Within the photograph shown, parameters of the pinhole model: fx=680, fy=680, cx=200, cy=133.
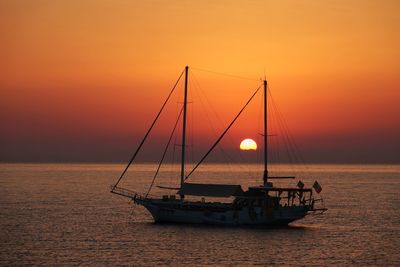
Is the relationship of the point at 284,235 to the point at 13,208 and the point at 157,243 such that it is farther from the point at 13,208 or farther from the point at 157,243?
the point at 13,208

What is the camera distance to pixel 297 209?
249ft

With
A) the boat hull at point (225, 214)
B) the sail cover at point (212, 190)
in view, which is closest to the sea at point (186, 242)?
the boat hull at point (225, 214)

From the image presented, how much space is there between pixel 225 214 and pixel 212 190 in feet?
10.2

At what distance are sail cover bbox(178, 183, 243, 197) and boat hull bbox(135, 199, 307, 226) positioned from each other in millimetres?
1262

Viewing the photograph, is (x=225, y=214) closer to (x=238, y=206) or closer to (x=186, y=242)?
(x=238, y=206)

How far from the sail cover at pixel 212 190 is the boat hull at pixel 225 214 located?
1.26 meters

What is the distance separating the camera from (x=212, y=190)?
77250 millimetres

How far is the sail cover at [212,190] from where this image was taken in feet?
249

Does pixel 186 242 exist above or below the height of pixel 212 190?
below

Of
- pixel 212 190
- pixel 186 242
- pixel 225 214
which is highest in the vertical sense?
pixel 212 190

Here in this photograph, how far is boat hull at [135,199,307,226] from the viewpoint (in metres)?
75.4

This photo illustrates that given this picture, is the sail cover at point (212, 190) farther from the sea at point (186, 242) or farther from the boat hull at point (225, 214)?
the sea at point (186, 242)

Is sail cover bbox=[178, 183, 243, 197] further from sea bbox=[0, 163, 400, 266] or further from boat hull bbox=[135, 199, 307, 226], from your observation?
sea bbox=[0, 163, 400, 266]

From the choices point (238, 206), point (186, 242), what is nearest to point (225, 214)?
point (238, 206)
